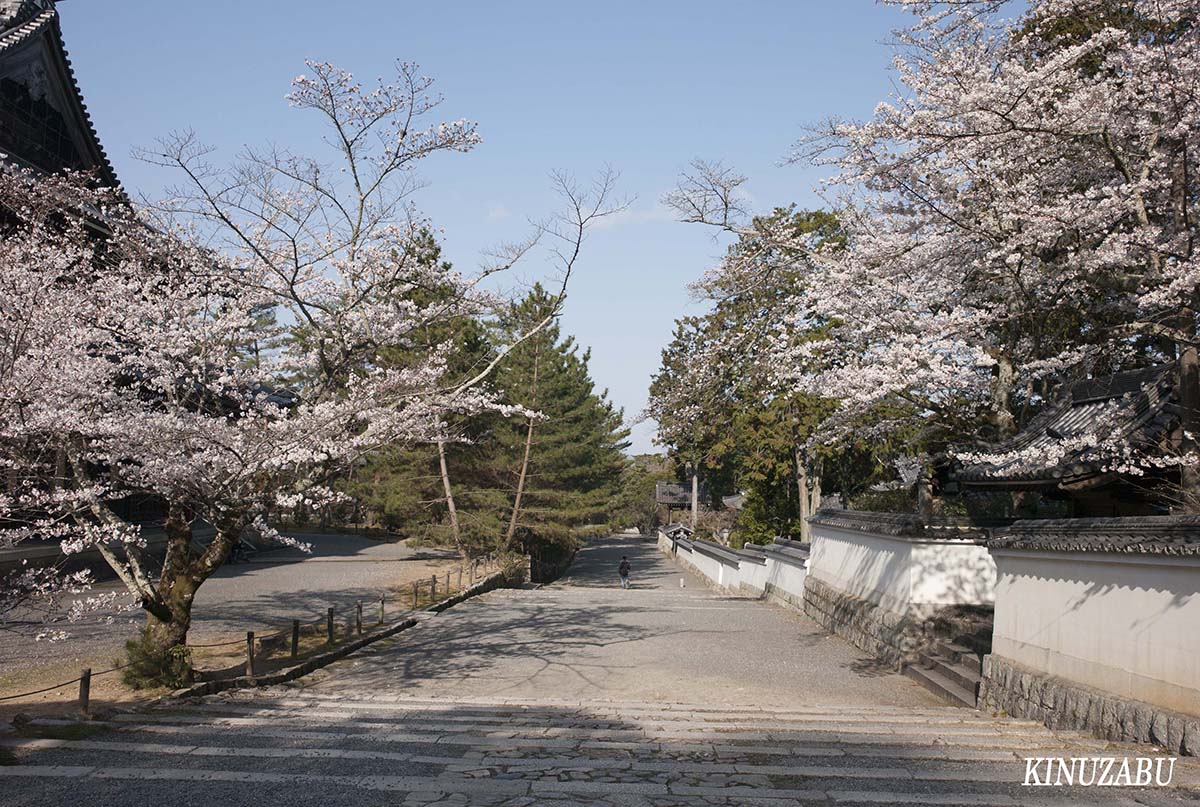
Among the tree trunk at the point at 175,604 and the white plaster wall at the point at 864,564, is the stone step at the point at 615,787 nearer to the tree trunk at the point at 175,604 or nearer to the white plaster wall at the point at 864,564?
the tree trunk at the point at 175,604

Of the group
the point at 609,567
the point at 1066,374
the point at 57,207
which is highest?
the point at 57,207

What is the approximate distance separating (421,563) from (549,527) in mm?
4562

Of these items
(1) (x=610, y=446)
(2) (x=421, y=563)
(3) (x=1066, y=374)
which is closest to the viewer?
(3) (x=1066, y=374)

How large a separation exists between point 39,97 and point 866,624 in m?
18.8

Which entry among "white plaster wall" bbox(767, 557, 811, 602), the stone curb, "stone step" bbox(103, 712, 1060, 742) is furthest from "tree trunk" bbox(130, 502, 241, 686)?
"white plaster wall" bbox(767, 557, 811, 602)

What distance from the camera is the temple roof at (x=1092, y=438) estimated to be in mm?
9477

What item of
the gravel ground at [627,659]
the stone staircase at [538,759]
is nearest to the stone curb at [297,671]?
the gravel ground at [627,659]

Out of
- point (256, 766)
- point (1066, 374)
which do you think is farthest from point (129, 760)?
point (1066, 374)

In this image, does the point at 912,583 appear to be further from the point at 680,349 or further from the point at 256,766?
the point at 680,349

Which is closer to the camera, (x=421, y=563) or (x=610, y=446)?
(x=421, y=563)

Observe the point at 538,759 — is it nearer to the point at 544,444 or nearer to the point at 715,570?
the point at 544,444

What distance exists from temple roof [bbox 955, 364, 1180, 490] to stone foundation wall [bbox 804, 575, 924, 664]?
2.16m

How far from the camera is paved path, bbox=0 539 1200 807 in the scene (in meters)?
5.25

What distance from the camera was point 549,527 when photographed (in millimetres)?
31047
